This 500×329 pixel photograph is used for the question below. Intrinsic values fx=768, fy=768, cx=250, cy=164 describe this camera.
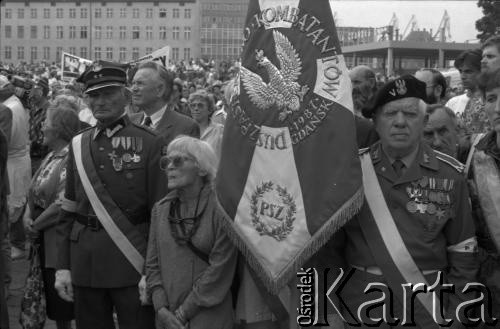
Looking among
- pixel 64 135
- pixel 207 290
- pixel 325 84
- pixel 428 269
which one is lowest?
pixel 207 290

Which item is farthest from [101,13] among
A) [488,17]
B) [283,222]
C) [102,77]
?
[283,222]

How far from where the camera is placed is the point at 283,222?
3.98m

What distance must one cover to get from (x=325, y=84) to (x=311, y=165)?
42 centimetres

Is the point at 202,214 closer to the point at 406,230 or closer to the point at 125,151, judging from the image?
the point at 125,151

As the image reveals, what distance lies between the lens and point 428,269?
377cm

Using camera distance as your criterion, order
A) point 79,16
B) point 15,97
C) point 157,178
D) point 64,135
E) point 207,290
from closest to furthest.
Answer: point 207,290 < point 157,178 < point 64,135 < point 15,97 < point 79,16

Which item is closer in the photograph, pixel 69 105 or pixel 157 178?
pixel 157 178

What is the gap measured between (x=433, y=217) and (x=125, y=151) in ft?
6.40

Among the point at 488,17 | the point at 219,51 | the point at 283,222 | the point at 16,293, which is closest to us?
the point at 283,222

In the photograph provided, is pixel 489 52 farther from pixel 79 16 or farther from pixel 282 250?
pixel 79 16

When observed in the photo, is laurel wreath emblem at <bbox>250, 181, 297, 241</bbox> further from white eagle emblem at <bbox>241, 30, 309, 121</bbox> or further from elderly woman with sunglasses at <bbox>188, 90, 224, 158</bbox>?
elderly woman with sunglasses at <bbox>188, 90, 224, 158</bbox>

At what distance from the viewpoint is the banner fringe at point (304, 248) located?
379 centimetres

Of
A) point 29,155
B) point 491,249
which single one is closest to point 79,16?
point 29,155

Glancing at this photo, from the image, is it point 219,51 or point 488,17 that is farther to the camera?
point 219,51
